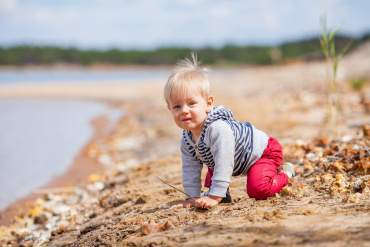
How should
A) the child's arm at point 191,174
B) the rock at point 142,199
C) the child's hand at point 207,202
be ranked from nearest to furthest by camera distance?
the child's hand at point 207,202
the child's arm at point 191,174
the rock at point 142,199

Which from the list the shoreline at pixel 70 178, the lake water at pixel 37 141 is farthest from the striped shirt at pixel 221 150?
the lake water at pixel 37 141

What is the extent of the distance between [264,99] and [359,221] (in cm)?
876

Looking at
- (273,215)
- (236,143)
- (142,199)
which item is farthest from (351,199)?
(142,199)

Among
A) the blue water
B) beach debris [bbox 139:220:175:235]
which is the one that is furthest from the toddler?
the blue water

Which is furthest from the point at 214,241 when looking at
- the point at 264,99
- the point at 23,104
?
the point at 23,104

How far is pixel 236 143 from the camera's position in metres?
2.56

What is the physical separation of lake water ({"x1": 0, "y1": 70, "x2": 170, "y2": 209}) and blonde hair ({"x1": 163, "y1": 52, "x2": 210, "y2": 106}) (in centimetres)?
303

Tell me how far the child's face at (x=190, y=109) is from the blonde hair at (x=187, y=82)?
0.10 feet

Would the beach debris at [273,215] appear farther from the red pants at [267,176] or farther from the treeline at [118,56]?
the treeline at [118,56]

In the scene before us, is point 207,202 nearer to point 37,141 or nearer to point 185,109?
point 185,109

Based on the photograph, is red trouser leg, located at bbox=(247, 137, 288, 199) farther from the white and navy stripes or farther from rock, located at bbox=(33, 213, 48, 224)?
rock, located at bbox=(33, 213, 48, 224)

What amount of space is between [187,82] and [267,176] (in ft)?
2.85

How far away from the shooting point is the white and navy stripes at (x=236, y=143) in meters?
2.54

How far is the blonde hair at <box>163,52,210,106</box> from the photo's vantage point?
245 cm
